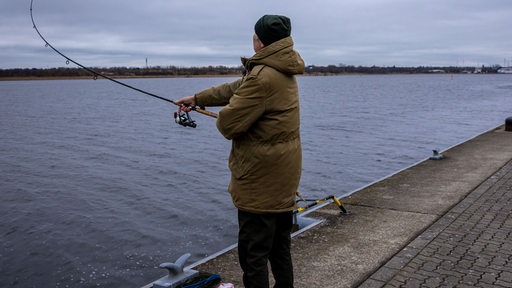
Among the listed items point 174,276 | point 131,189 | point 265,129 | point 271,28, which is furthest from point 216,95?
point 131,189

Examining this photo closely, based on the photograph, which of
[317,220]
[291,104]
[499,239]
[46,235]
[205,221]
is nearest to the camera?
[291,104]

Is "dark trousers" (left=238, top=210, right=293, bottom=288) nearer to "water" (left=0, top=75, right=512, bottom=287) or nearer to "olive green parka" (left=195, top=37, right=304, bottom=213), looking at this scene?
"olive green parka" (left=195, top=37, right=304, bottom=213)

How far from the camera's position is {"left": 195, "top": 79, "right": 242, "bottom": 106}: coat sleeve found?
3.67m

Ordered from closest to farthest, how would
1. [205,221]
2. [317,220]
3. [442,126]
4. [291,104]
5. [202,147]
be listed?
1. [291,104]
2. [317,220]
3. [205,221]
4. [202,147]
5. [442,126]

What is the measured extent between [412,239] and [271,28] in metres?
3.36

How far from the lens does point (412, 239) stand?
566 centimetres

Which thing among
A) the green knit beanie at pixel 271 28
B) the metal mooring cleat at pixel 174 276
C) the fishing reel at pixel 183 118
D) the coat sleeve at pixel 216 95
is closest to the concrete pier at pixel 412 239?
the metal mooring cleat at pixel 174 276

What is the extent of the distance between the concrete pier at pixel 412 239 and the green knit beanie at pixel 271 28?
2.30 meters

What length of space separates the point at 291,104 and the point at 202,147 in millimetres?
15793

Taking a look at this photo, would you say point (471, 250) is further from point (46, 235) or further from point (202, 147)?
point (202, 147)

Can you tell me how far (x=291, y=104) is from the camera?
11.1ft

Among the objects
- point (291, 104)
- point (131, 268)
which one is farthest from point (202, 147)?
point (291, 104)

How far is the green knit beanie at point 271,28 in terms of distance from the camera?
3.22 metres

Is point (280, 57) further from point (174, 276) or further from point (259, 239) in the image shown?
point (174, 276)
